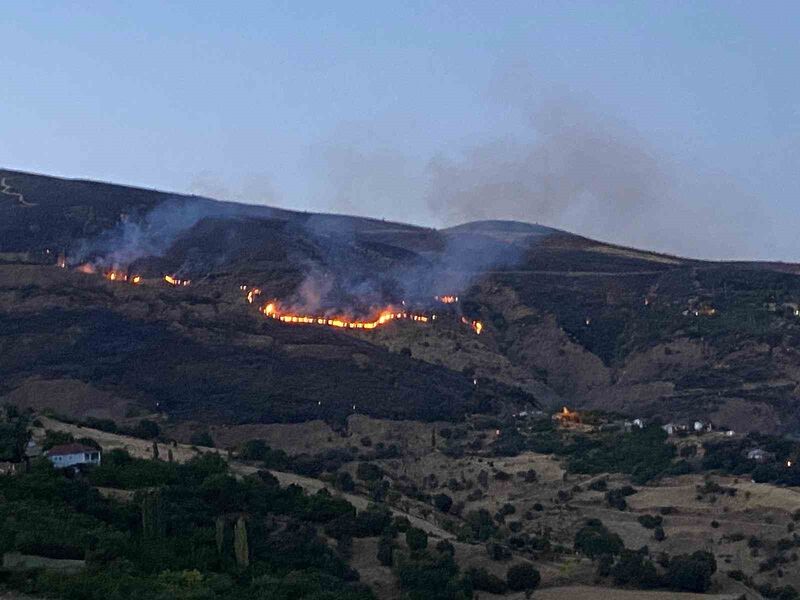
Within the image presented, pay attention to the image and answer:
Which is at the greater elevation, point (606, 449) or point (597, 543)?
point (606, 449)

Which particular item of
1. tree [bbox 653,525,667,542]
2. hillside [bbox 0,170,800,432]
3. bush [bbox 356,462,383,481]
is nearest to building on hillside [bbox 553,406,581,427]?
hillside [bbox 0,170,800,432]

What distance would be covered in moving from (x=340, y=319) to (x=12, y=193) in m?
33.6

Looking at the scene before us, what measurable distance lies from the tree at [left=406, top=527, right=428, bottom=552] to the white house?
9.89 metres

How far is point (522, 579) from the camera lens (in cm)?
4031

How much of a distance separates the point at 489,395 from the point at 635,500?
2171 centimetres

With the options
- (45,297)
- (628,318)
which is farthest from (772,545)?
(628,318)

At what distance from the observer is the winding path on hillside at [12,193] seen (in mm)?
108688

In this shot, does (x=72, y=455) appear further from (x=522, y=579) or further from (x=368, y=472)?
(x=368, y=472)

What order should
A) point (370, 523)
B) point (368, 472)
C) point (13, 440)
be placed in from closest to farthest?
point (370, 523)
point (13, 440)
point (368, 472)

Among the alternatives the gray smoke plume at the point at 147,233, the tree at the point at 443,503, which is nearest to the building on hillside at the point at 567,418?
the tree at the point at 443,503

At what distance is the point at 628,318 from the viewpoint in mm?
100500

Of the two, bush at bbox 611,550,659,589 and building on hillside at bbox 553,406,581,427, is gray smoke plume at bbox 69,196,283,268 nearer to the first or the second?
building on hillside at bbox 553,406,581,427

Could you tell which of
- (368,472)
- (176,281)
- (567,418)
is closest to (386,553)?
(368,472)

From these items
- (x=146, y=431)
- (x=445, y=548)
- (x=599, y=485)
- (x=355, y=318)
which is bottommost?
(x=445, y=548)
